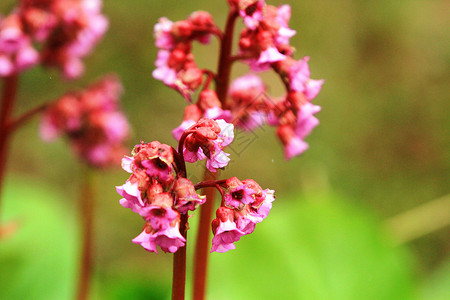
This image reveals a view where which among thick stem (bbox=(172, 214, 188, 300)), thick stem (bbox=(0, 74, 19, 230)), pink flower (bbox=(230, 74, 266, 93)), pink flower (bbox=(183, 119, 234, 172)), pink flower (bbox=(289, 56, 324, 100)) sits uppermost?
thick stem (bbox=(0, 74, 19, 230))

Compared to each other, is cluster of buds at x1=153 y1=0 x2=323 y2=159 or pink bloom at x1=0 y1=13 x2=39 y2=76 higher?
pink bloom at x1=0 y1=13 x2=39 y2=76

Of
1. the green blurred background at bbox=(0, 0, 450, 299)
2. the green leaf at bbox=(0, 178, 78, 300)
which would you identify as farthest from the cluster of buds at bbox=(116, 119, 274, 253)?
the green leaf at bbox=(0, 178, 78, 300)

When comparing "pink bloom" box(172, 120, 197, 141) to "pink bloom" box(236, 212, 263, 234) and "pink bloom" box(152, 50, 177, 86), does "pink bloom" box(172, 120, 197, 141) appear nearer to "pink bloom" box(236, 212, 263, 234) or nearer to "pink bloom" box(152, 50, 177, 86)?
"pink bloom" box(152, 50, 177, 86)

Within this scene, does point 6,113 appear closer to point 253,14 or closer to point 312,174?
point 253,14

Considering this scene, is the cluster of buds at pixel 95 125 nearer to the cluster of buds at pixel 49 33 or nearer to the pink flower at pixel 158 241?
the cluster of buds at pixel 49 33

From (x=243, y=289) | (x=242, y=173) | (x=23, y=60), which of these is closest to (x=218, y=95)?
(x=243, y=289)

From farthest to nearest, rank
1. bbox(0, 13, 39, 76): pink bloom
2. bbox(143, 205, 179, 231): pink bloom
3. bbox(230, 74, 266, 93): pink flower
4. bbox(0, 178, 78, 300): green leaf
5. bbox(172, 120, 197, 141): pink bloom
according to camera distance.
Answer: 1. bbox(0, 178, 78, 300): green leaf
2. bbox(0, 13, 39, 76): pink bloom
3. bbox(230, 74, 266, 93): pink flower
4. bbox(172, 120, 197, 141): pink bloom
5. bbox(143, 205, 179, 231): pink bloom

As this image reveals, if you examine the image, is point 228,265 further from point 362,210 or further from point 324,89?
point 324,89
